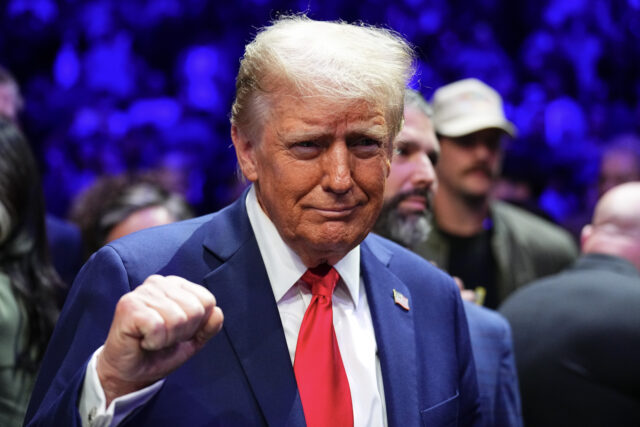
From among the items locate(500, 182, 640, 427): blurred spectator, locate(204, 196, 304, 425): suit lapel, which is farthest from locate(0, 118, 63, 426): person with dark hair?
locate(500, 182, 640, 427): blurred spectator

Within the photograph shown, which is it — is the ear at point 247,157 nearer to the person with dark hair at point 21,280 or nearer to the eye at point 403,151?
the eye at point 403,151

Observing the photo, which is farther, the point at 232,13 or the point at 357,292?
the point at 232,13

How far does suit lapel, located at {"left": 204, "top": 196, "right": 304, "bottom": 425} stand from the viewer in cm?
174

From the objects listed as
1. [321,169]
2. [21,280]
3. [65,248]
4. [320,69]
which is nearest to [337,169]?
[321,169]

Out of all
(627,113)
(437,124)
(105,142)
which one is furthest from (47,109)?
(627,113)

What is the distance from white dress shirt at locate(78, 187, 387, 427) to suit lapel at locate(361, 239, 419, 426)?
26mm

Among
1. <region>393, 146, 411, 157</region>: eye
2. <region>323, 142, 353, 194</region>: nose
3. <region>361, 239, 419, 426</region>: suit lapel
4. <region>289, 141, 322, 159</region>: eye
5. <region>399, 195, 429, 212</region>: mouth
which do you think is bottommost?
<region>361, 239, 419, 426</region>: suit lapel

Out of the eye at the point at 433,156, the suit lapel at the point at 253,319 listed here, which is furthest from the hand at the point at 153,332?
the eye at the point at 433,156

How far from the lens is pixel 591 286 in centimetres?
319

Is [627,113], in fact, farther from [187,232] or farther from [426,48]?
[187,232]

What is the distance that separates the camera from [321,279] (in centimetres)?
193

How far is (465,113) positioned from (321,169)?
2.14m

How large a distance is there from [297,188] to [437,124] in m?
2.17

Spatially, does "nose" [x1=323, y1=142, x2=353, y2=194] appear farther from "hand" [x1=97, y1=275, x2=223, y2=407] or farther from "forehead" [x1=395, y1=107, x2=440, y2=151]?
"forehead" [x1=395, y1=107, x2=440, y2=151]
